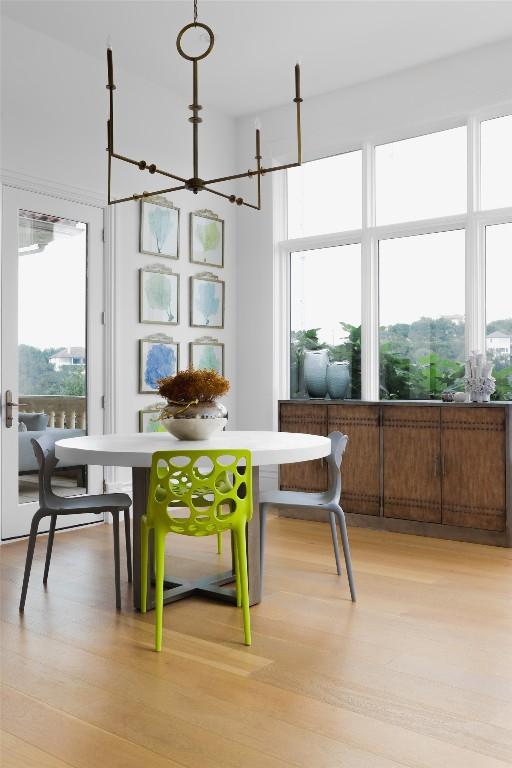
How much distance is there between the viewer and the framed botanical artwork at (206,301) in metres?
5.86

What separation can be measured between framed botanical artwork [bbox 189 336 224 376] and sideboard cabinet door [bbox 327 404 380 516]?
1.30 meters

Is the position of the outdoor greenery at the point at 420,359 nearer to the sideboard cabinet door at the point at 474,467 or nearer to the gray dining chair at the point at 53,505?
the sideboard cabinet door at the point at 474,467

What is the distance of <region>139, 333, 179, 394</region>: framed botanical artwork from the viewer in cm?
540

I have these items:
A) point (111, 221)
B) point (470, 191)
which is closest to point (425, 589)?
point (470, 191)

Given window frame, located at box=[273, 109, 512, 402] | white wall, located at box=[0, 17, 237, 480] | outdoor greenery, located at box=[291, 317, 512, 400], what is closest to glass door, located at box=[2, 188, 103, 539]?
white wall, located at box=[0, 17, 237, 480]

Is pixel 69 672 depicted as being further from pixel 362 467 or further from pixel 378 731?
pixel 362 467

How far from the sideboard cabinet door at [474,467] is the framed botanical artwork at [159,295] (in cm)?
231

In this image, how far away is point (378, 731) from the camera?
2.07 meters

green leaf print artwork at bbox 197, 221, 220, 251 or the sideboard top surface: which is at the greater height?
green leaf print artwork at bbox 197, 221, 220, 251

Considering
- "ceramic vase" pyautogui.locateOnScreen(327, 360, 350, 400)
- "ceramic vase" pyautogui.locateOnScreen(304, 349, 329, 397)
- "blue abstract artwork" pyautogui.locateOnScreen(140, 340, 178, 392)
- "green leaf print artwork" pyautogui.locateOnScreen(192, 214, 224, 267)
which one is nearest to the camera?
"blue abstract artwork" pyautogui.locateOnScreen(140, 340, 178, 392)

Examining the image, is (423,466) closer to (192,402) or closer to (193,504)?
(192,402)

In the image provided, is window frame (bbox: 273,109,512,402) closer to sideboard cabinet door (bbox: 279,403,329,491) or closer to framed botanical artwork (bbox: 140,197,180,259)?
sideboard cabinet door (bbox: 279,403,329,491)

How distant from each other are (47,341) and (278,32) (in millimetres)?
2632

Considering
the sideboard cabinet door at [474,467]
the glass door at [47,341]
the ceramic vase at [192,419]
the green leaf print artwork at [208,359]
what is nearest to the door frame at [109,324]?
the glass door at [47,341]
